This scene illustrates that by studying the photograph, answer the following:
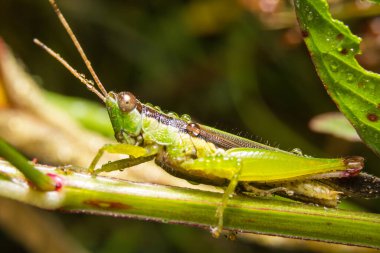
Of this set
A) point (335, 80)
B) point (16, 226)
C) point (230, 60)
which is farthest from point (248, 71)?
point (335, 80)

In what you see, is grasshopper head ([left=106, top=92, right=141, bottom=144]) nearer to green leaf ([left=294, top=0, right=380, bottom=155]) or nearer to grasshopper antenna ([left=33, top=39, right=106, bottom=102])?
grasshopper antenna ([left=33, top=39, right=106, bottom=102])

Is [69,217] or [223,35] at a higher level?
[223,35]

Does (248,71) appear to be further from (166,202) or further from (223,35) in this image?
(166,202)

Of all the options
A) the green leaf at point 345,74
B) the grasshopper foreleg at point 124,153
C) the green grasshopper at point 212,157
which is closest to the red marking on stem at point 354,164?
the green grasshopper at point 212,157

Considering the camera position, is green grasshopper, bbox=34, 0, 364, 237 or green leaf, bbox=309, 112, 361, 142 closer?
green grasshopper, bbox=34, 0, 364, 237

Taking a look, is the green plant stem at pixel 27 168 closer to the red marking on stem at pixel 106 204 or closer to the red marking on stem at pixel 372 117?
the red marking on stem at pixel 106 204

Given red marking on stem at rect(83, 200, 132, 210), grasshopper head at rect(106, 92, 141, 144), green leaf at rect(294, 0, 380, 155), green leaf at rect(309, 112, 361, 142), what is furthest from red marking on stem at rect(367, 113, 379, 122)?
grasshopper head at rect(106, 92, 141, 144)
